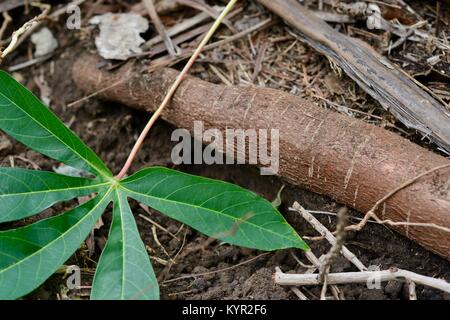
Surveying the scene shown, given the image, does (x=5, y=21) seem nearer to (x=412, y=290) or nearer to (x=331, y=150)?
(x=331, y=150)

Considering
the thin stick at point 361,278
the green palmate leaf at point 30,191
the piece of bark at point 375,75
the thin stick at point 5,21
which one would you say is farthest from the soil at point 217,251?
the thin stick at point 5,21

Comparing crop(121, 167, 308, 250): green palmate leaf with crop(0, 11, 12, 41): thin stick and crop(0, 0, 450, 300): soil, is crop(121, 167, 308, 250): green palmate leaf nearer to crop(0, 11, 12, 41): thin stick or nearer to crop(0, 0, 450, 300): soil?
crop(0, 0, 450, 300): soil

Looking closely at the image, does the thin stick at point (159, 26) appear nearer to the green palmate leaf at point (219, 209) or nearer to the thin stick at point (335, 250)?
the green palmate leaf at point (219, 209)

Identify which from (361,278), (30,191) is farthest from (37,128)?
(361,278)

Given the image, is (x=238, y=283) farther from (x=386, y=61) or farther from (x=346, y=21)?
(x=346, y=21)

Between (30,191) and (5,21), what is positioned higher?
(5,21)
